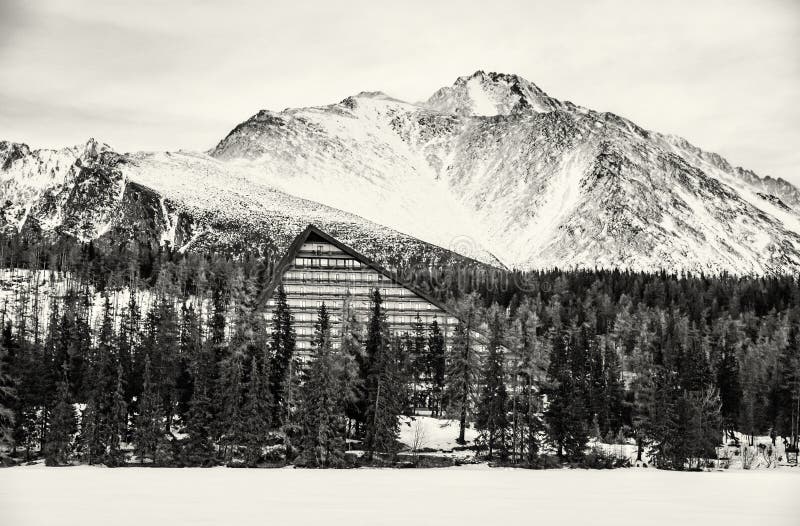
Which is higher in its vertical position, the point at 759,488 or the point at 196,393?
the point at 196,393

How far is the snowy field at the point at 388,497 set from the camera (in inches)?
2018

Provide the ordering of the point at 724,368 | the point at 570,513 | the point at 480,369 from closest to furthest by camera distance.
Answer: the point at 570,513 < the point at 480,369 < the point at 724,368

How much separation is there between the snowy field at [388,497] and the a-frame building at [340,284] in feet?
225

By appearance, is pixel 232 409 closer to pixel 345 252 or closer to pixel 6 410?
pixel 6 410

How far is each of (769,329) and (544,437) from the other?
118041 millimetres

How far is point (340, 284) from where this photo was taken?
482 feet

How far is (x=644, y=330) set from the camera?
175750mm

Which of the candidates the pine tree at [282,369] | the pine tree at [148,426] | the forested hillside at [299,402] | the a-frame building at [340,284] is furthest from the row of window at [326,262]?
the pine tree at [148,426]

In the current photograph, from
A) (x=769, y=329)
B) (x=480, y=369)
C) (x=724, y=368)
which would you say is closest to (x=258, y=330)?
(x=480, y=369)

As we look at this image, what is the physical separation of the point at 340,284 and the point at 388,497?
89297 millimetres

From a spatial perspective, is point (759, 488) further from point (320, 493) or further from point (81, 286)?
point (81, 286)

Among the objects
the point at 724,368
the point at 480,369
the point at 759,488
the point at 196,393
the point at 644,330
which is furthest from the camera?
the point at 644,330

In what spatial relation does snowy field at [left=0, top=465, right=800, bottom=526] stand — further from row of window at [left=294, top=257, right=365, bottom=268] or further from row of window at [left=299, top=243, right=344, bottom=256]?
row of window at [left=299, top=243, right=344, bottom=256]

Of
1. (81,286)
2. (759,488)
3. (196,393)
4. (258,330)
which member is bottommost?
(759,488)
